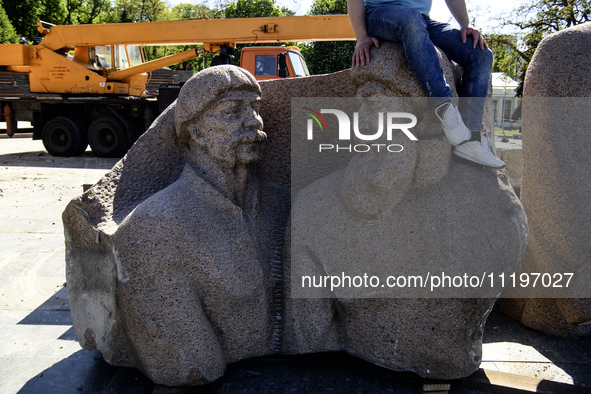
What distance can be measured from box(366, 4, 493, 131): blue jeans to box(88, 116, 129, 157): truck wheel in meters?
8.59

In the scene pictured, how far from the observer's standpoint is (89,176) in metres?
7.98

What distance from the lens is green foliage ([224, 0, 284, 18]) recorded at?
71.3 feet

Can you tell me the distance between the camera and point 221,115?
2.40 m

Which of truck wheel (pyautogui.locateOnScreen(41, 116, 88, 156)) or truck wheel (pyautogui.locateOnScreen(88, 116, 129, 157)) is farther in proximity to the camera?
truck wheel (pyautogui.locateOnScreen(41, 116, 88, 156))

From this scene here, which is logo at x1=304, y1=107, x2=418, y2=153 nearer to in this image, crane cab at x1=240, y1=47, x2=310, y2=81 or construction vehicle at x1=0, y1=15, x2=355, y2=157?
crane cab at x1=240, y1=47, x2=310, y2=81

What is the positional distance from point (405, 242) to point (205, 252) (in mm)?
910

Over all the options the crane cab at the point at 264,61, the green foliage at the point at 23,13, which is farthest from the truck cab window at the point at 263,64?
the green foliage at the point at 23,13

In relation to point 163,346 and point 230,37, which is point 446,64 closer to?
point 163,346

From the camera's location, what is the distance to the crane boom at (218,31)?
891 cm

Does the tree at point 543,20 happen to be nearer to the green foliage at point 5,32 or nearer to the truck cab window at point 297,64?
the truck cab window at point 297,64

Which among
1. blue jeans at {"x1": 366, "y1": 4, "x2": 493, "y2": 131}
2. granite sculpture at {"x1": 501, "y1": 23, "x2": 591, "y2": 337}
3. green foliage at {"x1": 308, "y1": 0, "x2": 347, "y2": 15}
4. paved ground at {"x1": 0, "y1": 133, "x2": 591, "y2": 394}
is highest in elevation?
green foliage at {"x1": 308, "y1": 0, "x2": 347, "y2": 15}

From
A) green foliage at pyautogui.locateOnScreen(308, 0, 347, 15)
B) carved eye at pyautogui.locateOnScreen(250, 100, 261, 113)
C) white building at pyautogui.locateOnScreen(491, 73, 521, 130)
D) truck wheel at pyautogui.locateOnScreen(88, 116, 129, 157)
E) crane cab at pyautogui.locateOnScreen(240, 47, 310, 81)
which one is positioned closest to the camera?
carved eye at pyautogui.locateOnScreen(250, 100, 261, 113)

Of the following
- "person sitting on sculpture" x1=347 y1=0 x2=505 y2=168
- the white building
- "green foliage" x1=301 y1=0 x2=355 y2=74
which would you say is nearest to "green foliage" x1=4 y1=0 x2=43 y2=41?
"green foliage" x1=301 y1=0 x2=355 y2=74

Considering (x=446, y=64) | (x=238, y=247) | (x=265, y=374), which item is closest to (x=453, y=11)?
(x=446, y=64)
